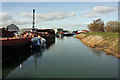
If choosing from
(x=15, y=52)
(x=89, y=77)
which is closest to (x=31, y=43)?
(x=15, y=52)

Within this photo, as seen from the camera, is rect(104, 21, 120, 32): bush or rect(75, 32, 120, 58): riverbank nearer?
rect(75, 32, 120, 58): riverbank

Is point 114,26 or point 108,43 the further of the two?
point 114,26

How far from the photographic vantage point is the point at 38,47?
1203 inches

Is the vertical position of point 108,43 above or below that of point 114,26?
below

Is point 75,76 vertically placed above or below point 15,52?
below

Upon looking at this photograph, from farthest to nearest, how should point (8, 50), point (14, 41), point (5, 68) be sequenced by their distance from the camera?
point (14, 41)
point (8, 50)
point (5, 68)

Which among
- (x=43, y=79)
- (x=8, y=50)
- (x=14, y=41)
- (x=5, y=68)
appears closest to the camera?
(x=43, y=79)

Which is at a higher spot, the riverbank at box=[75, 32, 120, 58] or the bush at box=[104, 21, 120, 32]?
the bush at box=[104, 21, 120, 32]

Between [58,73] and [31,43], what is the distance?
19227 millimetres

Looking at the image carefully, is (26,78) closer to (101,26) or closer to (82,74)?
(82,74)

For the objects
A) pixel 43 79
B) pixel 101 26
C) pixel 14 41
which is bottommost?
pixel 43 79

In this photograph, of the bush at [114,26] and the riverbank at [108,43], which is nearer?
the riverbank at [108,43]

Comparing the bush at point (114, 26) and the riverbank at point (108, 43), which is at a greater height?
the bush at point (114, 26)

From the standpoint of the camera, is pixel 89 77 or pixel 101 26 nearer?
pixel 89 77
